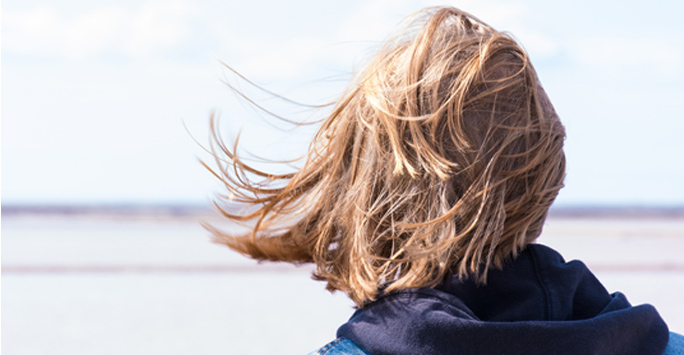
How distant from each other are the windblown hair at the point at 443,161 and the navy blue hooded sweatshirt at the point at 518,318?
39 mm

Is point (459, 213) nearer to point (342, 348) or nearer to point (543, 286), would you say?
point (543, 286)

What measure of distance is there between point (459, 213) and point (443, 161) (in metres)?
0.11

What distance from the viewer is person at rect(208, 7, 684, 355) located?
1.07 metres

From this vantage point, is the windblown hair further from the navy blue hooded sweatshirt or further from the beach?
the beach

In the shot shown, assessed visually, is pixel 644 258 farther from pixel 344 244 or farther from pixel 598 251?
pixel 344 244

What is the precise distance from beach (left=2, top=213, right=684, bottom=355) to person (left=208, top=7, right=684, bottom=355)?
0.65 meters

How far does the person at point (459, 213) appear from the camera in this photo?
3.50 feet

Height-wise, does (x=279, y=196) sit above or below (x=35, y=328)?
above

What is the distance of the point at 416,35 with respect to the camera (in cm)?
128

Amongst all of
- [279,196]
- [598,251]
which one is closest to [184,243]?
[598,251]

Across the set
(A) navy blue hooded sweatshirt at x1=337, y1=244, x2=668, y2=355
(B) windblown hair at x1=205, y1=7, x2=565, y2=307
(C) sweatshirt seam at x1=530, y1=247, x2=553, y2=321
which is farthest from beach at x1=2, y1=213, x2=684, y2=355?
(C) sweatshirt seam at x1=530, y1=247, x2=553, y2=321

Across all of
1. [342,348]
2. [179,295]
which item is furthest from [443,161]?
[179,295]

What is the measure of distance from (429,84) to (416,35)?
157 millimetres

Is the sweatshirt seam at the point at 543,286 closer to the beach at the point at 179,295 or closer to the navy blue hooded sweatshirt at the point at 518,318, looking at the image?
the navy blue hooded sweatshirt at the point at 518,318
